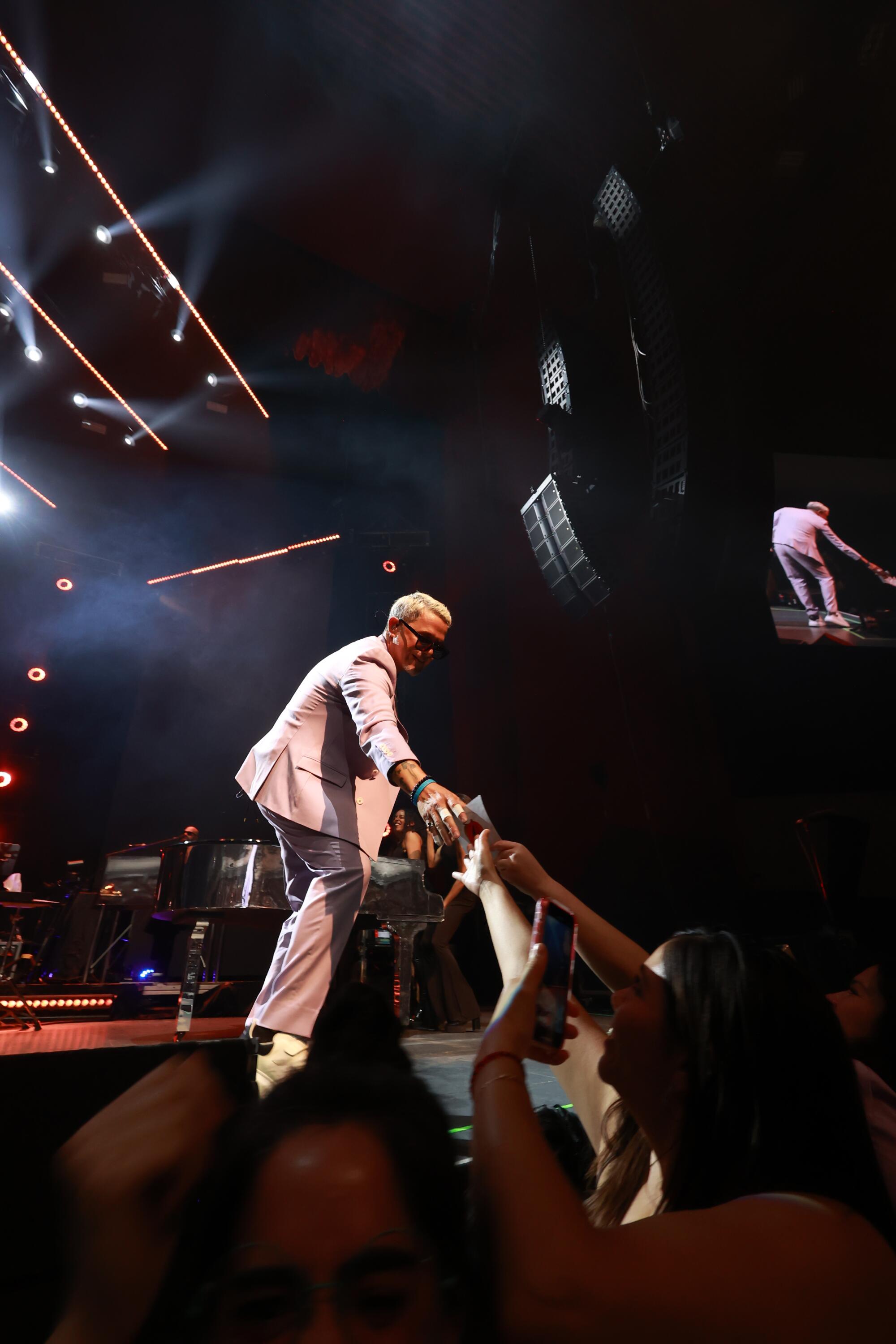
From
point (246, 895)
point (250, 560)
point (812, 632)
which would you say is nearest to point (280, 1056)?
point (246, 895)

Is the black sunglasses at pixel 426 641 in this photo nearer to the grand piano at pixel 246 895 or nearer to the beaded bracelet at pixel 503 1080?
the grand piano at pixel 246 895

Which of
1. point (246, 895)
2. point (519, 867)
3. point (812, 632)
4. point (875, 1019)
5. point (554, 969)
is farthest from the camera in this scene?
point (812, 632)

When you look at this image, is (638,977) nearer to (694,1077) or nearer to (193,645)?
(694,1077)

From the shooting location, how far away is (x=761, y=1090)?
0.72 metres

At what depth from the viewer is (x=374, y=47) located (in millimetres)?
4430

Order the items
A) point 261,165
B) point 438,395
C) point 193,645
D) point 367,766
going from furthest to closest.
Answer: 1. point 193,645
2. point 438,395
3. point 261,165
4. point 367,766

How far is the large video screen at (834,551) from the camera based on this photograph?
18.0ft

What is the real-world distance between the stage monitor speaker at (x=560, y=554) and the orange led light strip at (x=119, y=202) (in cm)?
410

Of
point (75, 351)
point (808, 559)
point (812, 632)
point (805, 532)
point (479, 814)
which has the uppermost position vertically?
point (75, 351)

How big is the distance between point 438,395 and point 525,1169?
8068mm

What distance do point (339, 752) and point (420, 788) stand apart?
0.71 m

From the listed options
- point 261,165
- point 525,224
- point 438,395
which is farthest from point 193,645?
point 525,224

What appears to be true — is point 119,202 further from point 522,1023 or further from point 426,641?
point 522,1023

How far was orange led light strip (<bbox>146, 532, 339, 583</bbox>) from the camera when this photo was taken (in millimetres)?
8148
